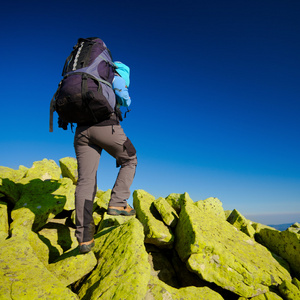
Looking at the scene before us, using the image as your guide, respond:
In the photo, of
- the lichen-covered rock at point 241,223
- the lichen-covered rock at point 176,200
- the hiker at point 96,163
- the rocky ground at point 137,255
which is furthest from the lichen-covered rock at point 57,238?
the lichen-covered rock at point 241,223

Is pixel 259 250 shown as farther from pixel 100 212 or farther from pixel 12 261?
pixel 12 261

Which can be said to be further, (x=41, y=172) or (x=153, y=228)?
(x=41, y=172)

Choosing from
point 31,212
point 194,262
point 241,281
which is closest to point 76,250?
point 31,212

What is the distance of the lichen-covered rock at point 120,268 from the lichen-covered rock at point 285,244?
6.96 meters

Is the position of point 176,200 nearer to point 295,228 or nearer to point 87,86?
point 295,228

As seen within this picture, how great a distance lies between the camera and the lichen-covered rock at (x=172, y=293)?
4574 mm

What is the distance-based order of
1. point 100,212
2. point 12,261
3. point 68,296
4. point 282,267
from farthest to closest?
point 100,212, point 282,267, point 12,261, point 68,296

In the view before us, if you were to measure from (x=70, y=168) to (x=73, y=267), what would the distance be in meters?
8.56

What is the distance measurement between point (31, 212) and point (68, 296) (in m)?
4.48

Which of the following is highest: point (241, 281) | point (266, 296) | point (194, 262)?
point (194, 262)

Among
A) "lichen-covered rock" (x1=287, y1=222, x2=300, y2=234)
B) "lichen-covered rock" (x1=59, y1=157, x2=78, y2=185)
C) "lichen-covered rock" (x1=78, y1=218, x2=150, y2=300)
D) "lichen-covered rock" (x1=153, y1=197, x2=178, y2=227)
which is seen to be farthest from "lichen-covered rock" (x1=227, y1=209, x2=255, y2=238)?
"lichen-covered rock" (x1=59, y1=157, x2=78, y2=185)

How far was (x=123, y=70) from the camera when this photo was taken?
537 centimetres

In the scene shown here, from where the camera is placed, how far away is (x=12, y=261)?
388 centimetres

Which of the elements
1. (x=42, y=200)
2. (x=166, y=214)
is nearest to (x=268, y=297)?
(x=166, y=214)
